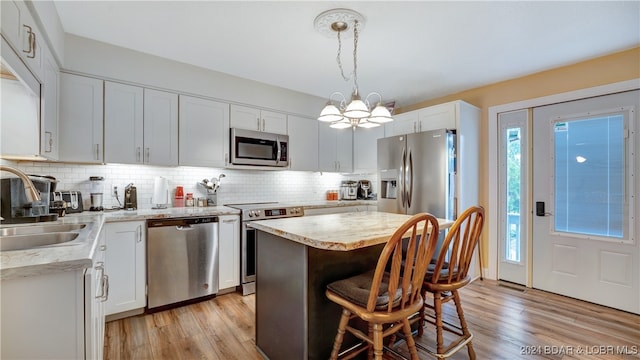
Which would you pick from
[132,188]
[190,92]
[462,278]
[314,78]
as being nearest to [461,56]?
[314,78]

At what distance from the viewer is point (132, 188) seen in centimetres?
294

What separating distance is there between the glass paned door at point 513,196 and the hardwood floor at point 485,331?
49 cm

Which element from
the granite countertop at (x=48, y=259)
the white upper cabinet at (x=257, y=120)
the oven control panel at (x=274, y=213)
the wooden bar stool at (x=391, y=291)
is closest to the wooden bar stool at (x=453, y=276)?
the wooden bar stool at (x=391, y=291)

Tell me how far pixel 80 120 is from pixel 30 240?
1444 mm

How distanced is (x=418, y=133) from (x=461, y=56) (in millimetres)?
969

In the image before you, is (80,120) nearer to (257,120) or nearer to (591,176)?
(257,120)

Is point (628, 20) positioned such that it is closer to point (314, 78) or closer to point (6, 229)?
point (314, 78)

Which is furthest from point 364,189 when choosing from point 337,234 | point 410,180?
point 337,234

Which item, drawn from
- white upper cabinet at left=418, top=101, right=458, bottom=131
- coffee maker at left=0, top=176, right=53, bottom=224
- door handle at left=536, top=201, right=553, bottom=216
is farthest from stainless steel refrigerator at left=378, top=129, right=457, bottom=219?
coffee maker at left=0, top=176, right=53, bottom=224

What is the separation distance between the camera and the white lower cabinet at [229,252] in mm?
3020

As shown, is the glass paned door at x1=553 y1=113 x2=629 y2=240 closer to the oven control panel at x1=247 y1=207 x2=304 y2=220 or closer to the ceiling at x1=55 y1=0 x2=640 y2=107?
the ceiling at x1=55 y1=0 x2=640 y2=107

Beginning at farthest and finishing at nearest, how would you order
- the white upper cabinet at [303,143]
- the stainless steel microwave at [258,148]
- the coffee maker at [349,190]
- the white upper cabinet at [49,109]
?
the coffee maker at [349,190] < the white upper cabinet at [303,143] < the stainless steel microwave at [258,148] < the white upper cabinet at [49,109]

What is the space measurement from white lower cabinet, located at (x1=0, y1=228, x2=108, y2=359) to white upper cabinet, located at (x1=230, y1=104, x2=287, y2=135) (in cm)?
256

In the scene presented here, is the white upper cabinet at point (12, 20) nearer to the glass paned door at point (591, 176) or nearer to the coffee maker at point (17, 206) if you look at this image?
the coffee maker at point (17, 206)
